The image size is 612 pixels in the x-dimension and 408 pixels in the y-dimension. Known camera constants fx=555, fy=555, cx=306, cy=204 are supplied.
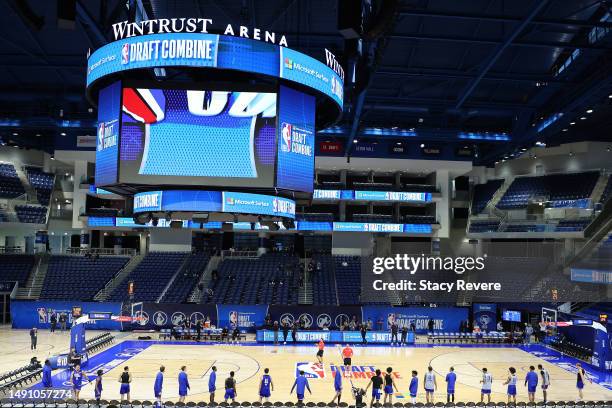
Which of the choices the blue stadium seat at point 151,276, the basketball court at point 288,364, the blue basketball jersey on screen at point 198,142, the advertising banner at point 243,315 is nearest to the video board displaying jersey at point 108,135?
the blue basketball jersey on screen at point 198,142

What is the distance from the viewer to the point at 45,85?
118 ft

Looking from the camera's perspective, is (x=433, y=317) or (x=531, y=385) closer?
(x=531, y=385)

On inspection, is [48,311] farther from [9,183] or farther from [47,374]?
[47,374]

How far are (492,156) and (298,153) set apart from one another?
29.6 meters

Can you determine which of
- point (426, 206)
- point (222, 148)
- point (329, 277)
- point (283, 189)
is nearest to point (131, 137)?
point (222, 148)

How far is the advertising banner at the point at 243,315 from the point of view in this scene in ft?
119

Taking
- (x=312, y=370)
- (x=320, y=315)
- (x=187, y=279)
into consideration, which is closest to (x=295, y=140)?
(x=312, y=370)

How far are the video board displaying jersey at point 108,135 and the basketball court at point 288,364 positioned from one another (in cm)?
819

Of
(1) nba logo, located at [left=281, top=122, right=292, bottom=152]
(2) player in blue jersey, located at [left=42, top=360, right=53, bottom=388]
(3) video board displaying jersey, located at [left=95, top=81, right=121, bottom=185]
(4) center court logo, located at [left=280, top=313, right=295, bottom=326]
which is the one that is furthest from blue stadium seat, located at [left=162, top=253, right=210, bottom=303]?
(1) nba logo, located at [left=281, top=122, right=292, bottom=152]

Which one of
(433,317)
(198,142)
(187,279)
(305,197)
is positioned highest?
(198,142)

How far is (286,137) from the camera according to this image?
58.4 feet

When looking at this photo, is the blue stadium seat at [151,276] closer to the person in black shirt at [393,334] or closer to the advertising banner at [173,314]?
the advertising banner at [173,314]

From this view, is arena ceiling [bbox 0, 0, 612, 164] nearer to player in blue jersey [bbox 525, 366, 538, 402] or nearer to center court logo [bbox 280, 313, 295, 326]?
center court logo [bbox 280, 313, 295, 326]

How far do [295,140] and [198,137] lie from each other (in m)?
3.10
